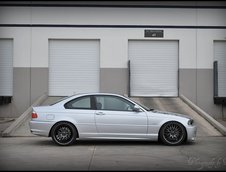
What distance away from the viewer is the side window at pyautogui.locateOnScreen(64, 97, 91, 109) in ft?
38.8

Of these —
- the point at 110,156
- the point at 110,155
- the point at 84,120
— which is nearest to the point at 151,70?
the point at 84,120

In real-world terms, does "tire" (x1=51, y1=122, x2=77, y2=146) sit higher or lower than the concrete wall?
lower

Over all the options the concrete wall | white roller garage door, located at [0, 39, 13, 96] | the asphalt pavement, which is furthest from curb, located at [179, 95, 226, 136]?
white roller garage door, located at [0, 39, 13, 96]

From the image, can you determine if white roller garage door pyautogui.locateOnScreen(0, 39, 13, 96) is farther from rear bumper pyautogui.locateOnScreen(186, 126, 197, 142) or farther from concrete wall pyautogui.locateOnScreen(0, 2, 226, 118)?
rear bumper pyautogui.locateOnScreen(186, 126, 197, 142)

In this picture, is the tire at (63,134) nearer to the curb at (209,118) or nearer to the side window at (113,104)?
the side window at (113,104)

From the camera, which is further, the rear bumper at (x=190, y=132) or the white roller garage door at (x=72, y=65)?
the white roller garage door at (x=72, y=65)

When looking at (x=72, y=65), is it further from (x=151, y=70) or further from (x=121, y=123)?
(x=121, y=123)

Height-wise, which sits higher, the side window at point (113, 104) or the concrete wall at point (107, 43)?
the concrete wall at point (107, 43)

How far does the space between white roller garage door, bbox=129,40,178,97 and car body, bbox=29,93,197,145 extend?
8606mm

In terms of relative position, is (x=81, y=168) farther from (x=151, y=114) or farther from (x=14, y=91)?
(x=14, y=91)

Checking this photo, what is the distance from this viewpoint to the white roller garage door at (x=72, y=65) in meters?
20.2

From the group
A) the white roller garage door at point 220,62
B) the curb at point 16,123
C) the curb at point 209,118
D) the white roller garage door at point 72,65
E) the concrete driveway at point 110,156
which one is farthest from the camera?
the white roller garage door at point 220,62

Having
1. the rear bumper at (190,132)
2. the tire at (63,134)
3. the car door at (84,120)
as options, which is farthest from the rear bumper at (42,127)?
the rear bumper at (190,132)

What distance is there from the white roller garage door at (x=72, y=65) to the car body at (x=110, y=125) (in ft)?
28.2
